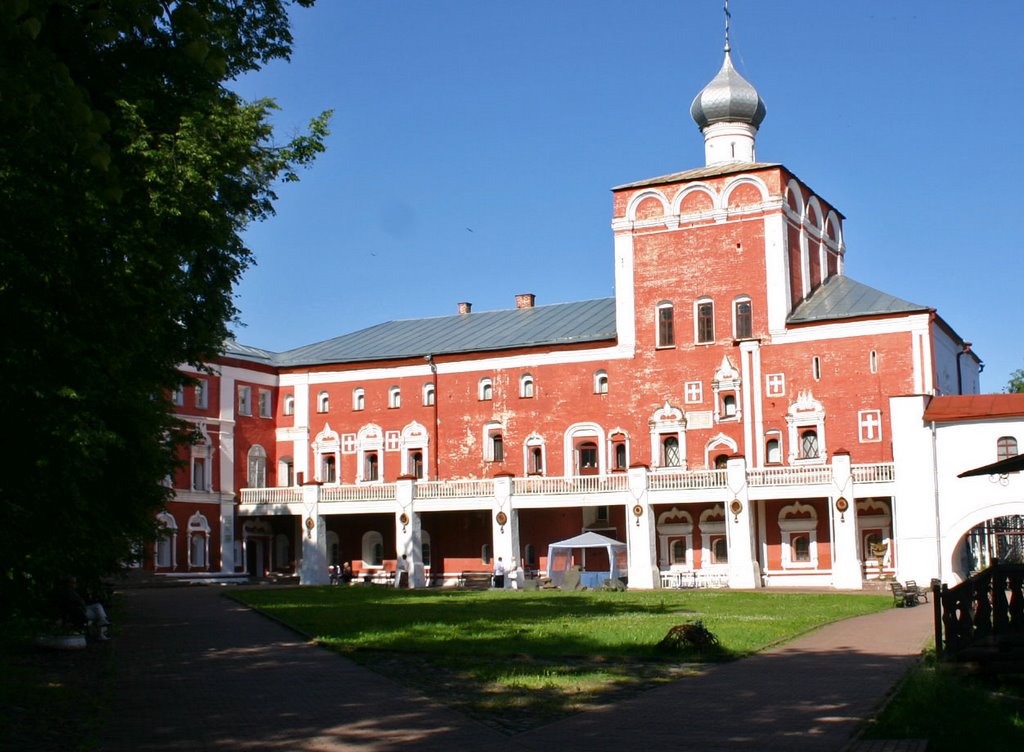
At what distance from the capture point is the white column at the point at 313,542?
159 ft

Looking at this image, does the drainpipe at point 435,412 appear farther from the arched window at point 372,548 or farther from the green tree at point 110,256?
the green tree at point 110,256

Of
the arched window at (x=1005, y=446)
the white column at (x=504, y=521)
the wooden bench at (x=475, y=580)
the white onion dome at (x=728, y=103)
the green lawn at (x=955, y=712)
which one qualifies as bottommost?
the wooden bench at (x=475, y=580)

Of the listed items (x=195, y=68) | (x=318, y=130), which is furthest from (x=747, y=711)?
(x=318, y=130)

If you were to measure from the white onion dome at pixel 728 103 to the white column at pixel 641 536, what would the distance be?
14.7 meters

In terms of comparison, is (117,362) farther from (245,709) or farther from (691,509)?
(691,509)

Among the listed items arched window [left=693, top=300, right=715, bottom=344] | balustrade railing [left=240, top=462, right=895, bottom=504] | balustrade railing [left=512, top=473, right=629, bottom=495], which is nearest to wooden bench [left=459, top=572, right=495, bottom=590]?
balustrade railing [left=240, top=462, right=895, bottom=504]

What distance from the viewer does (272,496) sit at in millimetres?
50594

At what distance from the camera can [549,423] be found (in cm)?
4866

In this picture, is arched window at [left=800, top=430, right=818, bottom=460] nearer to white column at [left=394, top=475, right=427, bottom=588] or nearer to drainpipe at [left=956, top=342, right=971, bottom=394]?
drainpipe at [left=956, top=342, right=971, bottom=394]

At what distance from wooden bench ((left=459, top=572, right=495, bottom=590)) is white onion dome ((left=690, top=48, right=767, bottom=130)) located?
767 inches

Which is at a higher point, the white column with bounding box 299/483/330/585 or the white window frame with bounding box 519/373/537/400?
the white window frame with bounding box 519/373/537/400

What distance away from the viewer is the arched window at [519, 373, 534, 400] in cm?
4938

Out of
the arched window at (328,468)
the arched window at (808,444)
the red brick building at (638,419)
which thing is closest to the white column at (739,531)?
the red brick building at (638,419)

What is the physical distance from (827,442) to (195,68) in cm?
3013
